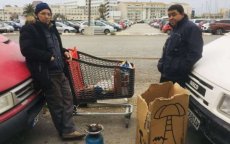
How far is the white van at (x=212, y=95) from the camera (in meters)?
3.03

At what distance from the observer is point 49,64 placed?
4043 mm

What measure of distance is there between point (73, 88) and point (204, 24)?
34.6m

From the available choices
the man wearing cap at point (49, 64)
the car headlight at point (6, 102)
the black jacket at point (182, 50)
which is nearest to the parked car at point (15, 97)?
the car headlight at point (6, 102)

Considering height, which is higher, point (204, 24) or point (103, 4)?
point (103, 4)

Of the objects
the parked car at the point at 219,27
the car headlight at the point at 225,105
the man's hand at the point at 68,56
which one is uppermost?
the parked car at the point at 219,27

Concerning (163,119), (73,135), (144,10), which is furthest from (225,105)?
(144,10)

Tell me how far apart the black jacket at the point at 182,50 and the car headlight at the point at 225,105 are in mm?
976

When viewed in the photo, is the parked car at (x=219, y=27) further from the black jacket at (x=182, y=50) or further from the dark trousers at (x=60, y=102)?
the dark trousers at (x=60, y=102)

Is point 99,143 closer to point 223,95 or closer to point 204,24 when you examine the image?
point 223,95

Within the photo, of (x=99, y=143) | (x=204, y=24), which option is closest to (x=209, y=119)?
(x=99, y=143)

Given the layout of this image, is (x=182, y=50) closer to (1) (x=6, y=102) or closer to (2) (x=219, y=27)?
(1) (x=6, y=102)

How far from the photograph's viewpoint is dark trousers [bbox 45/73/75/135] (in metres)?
4.13

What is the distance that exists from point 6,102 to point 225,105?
210cm

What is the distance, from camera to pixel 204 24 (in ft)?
121
